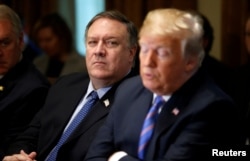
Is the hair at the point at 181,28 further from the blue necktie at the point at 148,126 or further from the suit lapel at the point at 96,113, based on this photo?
the suit lapel at the point at 96,113

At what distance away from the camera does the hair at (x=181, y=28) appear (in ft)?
7.01

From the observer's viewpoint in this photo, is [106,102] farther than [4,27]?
No

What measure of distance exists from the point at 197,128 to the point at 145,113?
267 millimetres

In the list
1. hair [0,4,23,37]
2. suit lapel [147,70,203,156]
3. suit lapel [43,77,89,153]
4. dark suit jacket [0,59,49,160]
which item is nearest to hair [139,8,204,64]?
suit lapel [147,70,203,156]

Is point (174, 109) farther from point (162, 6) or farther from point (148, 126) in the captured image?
point (162, 6)

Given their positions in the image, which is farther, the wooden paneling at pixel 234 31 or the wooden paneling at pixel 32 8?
the wooden paneling at pixel 32 8

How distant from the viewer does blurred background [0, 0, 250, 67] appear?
4.51 m

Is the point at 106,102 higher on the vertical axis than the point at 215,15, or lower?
higher

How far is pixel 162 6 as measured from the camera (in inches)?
189

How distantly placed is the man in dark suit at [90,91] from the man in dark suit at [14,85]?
8cm

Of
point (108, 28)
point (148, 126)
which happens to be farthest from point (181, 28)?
point (108, 28)

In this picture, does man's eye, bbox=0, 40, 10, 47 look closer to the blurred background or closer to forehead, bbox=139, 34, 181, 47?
forehead, bbox=139, 34, 181, 47

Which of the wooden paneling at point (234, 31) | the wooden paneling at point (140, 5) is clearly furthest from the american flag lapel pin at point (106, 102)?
the wooden paneling at point (140, 5)

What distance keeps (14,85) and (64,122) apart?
0.42 metres
